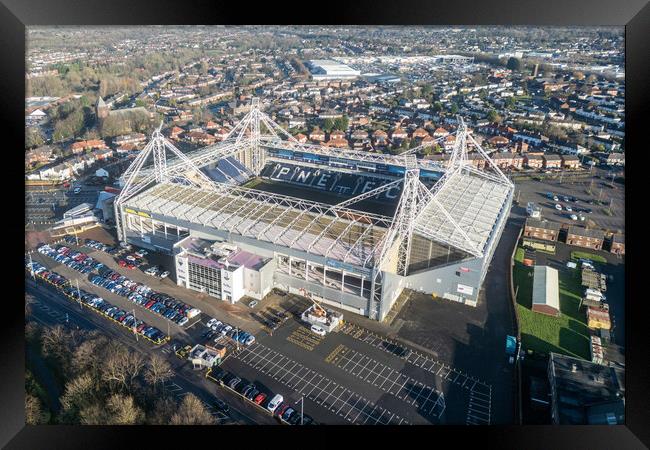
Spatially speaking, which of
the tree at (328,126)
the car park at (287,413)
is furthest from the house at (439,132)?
the car park at (287,413)

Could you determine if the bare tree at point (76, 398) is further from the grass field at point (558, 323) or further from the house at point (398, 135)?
the house at point (398, 135)

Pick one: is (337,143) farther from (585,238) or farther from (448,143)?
(585,238)

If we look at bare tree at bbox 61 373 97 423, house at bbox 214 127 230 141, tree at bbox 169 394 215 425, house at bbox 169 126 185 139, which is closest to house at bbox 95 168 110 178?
house at bbox 169 126 185 139

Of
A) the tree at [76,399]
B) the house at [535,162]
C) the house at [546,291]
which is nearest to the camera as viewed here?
the tree at [76,399]
